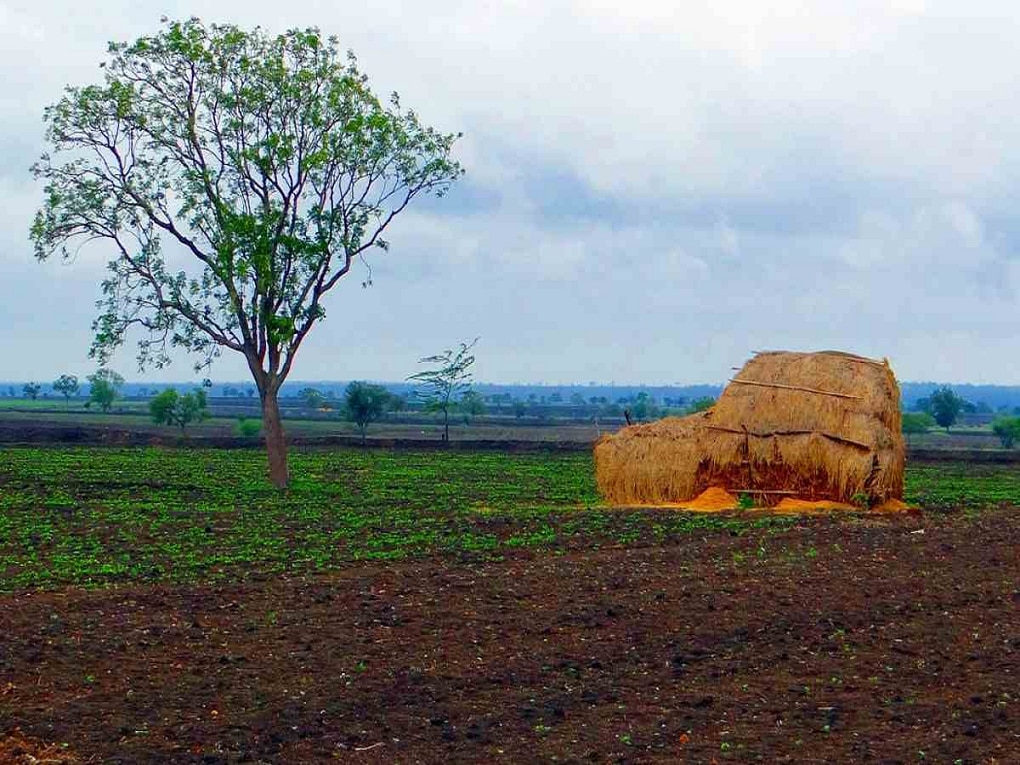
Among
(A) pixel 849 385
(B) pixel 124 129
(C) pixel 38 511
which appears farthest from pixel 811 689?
(B) pixel 124 129

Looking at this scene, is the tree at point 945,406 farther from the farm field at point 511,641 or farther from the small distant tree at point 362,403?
the farm field at point 511,641

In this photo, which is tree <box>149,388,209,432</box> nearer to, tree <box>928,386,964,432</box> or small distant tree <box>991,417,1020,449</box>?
small distant tree <box>991,417,1020,449</box>

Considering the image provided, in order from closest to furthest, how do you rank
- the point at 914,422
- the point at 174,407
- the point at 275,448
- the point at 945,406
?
the point at 275,448 → the point at 174,407 → the point at 945,406 → the point at 914,422

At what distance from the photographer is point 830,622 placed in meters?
15.3

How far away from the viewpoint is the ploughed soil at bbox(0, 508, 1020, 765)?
1090 centimetres

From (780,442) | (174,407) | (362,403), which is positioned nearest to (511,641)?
(780,442)

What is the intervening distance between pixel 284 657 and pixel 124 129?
24739 mm

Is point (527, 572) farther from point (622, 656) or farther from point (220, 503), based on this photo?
point (220, 503)

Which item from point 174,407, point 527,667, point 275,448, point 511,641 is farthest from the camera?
point 174,407

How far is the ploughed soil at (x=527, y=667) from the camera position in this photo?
10.9 metres

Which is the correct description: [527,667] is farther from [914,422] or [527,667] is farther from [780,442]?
[914,422]

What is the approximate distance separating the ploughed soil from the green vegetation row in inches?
83.9

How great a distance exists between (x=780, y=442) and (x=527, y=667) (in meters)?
17.3

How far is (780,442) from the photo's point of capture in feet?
96.5
